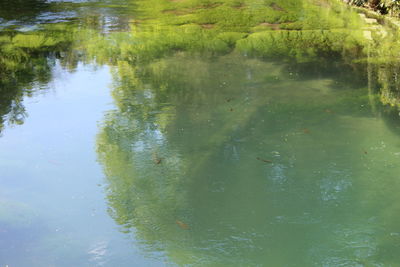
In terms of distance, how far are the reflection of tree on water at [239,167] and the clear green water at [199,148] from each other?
1 centimetres

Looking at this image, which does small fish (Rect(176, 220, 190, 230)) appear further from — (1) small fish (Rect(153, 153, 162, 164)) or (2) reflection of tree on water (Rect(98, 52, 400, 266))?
(1) small fish (Rect(153, 153, 162, 164))

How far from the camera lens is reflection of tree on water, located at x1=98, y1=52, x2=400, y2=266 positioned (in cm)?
263

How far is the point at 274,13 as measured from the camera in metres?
7.43

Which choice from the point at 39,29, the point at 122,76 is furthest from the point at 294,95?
the point at 39,29

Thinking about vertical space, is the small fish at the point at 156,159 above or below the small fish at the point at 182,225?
above

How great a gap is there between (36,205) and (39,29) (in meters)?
4.37

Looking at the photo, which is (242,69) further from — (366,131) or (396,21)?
(396,21)

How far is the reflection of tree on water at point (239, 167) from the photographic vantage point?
2.63 meters

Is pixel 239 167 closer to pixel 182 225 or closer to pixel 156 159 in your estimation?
pixel 156 159

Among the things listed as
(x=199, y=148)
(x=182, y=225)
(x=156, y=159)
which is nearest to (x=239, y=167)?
(x=199, y=148)

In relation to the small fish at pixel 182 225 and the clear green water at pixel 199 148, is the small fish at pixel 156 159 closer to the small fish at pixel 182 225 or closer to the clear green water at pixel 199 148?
the clear green water at pixel 199 148

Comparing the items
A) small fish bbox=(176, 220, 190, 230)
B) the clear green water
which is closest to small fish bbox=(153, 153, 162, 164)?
the clear green water

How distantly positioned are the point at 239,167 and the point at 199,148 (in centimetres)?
40

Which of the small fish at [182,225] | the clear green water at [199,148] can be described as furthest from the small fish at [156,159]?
the small fish at [182,225]
